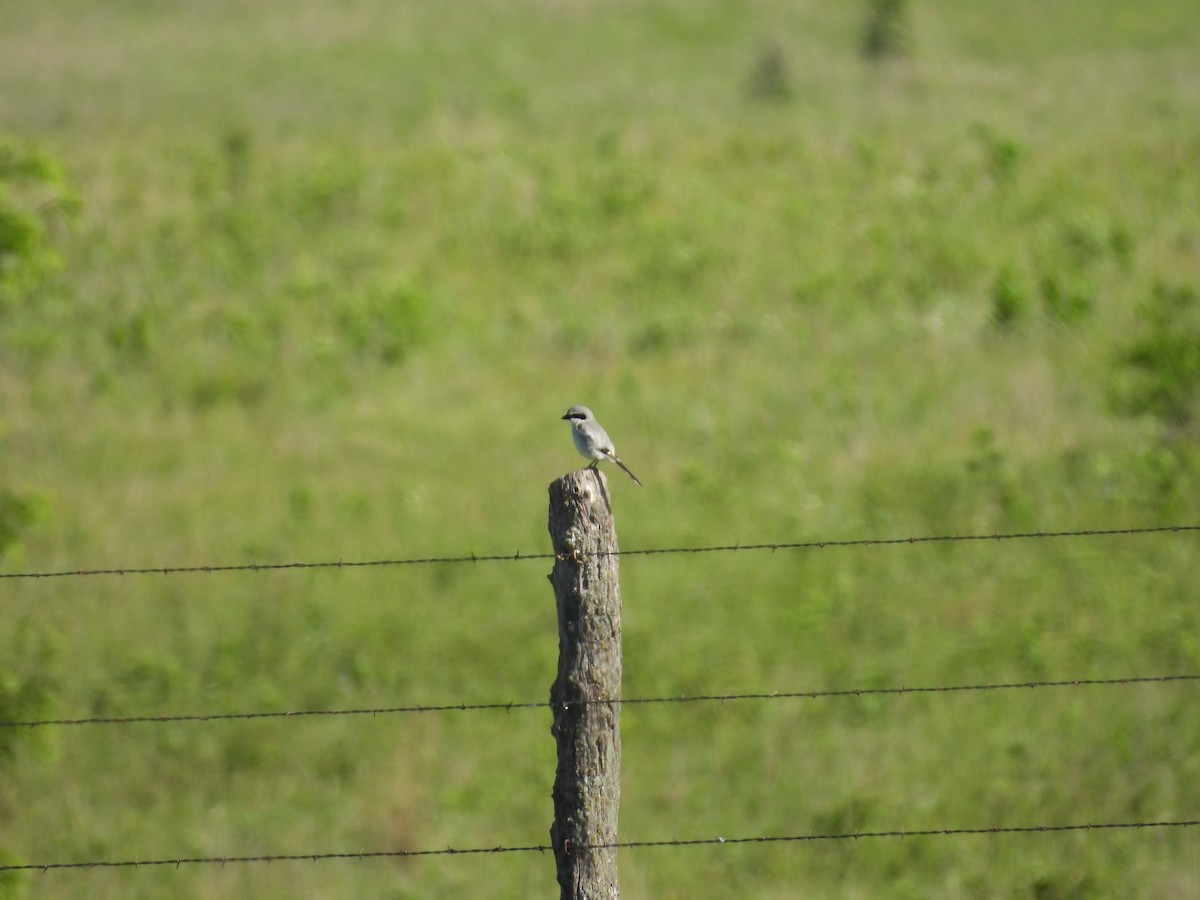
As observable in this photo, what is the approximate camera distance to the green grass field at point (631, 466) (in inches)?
415

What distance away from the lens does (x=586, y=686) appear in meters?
5.38

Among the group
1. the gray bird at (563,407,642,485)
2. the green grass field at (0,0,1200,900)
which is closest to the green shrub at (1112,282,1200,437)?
the green grass field at (0,0,1200,900)

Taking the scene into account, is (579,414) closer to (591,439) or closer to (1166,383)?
(591,439)

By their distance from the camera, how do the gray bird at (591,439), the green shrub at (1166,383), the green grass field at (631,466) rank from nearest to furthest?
1. the gray bird at (591,439)
2. the green grass field at (631,466)
3. the green shrub at (1166,383)

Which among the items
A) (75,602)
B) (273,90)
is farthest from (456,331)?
(273,90)

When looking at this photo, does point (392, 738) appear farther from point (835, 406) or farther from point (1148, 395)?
point (1148, 395)

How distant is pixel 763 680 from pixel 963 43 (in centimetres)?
2944

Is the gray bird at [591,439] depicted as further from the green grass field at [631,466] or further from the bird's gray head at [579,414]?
the green grass field at [631,466]

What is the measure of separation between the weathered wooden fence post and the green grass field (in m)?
4.43

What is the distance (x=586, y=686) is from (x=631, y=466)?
33.5 feet

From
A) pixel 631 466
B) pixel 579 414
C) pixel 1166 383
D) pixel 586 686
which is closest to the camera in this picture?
pixel 586 686

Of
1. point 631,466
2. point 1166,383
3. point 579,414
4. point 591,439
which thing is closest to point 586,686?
point 591,439

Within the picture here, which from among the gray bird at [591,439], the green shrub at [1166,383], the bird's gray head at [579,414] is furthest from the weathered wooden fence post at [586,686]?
the green shrub at [1166,383]

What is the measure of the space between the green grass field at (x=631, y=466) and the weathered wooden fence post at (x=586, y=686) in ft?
14.5
